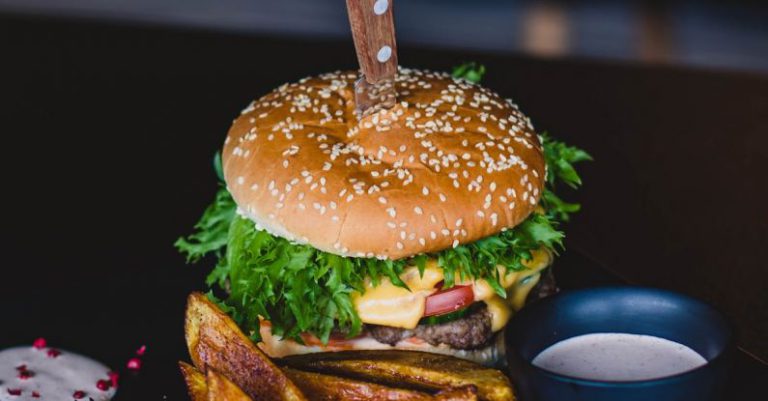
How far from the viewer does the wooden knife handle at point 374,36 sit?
308 cm

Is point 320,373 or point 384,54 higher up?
point 384,54

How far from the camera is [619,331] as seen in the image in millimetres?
3100

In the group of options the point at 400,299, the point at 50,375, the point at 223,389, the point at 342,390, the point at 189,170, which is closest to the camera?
the point at 223,389

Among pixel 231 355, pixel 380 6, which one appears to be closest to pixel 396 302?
pixel 231 355

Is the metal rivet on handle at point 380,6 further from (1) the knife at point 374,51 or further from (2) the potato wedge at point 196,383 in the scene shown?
(2) the potato wedge at point 196,383

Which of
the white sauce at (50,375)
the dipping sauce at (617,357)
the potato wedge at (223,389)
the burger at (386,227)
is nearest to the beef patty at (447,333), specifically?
the burger at (386,227)

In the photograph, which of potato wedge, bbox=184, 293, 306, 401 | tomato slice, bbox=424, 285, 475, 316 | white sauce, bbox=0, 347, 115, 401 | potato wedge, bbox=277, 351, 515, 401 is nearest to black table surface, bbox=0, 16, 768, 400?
white sauce, bbox=0, 347, 115, 401

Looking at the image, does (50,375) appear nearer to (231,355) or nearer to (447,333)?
(231,355)

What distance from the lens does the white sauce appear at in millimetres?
3324

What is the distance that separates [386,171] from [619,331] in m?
0.92

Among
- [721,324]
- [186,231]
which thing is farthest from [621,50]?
[721,324]

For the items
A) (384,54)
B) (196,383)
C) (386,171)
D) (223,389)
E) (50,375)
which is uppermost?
(384,54)

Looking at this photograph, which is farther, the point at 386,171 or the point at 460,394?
the point at 386,171

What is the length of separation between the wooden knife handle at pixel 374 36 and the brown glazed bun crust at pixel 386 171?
0.19m
